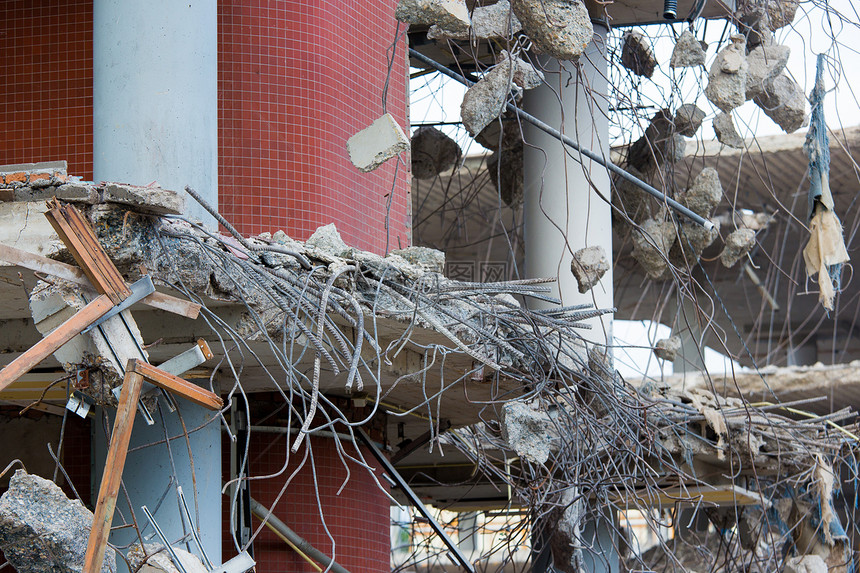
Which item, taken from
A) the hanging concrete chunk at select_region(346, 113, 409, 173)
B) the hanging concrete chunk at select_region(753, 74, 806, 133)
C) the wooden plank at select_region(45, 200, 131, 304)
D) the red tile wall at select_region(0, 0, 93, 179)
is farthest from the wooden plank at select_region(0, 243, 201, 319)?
the hanging concrete chunk at select_region(753, 74, 806, 133)

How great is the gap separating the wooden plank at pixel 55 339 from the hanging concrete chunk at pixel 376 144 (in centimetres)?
194

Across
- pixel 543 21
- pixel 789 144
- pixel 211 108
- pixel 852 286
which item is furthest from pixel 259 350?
pixel 852 286

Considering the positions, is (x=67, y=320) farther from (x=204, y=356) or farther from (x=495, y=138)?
(x=495, y=138)

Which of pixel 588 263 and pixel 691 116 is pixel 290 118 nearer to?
pixel 588 263

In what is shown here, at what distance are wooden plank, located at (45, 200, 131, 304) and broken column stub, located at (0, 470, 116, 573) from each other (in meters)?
0.83

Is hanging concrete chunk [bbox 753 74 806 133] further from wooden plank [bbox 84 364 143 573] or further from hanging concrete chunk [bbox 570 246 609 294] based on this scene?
wooden plank [bbox 84 364 143 573]

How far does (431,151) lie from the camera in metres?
13.0

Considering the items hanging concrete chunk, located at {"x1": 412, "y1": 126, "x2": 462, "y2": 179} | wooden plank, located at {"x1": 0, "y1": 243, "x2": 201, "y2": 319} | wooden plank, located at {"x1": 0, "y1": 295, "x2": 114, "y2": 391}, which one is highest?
hanging concrete chunk, located at {"x1": 412, "y1": 126, "x2": 462, "y2": 179}

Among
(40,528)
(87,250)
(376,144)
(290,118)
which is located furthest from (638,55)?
(40,528)

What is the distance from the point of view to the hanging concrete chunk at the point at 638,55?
11.0 m

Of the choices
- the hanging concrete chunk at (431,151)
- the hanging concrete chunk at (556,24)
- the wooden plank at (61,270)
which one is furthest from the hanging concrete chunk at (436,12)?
the hanging concrete chunk at (431,151)

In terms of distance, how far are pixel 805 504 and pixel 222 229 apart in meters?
7.77

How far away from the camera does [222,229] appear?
7379mm

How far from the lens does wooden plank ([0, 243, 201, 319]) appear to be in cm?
487
